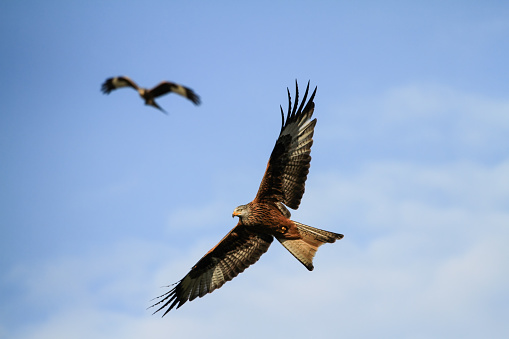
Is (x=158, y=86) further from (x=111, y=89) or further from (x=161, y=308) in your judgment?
(x=161, y=308)


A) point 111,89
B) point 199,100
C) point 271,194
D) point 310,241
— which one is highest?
point 271,194

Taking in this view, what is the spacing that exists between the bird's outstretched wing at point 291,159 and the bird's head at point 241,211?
0.29 m

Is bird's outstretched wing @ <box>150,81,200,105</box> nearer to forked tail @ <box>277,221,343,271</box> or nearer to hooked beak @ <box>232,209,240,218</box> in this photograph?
hooked beak @ <box>232,209,240,218</box>

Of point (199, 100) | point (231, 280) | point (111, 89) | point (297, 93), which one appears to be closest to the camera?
point (199, 100)

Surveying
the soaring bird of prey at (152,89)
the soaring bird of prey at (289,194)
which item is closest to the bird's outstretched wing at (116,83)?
the soaring bird of prey at (152,89)

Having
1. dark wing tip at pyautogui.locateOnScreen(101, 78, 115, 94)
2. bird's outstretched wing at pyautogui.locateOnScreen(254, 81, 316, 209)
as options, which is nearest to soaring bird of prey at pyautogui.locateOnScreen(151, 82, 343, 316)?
bird's outstretched wing at pyautogui.locateOnScreen(254, 81, 316, 209)

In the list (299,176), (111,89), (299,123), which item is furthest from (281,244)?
(111,89)

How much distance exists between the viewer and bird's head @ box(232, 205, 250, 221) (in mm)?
10531

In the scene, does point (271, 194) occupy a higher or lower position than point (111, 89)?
higher

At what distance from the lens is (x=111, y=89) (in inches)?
231

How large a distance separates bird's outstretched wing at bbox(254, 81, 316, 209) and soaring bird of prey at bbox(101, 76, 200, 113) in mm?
5097

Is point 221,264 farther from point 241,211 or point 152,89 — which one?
point 152,89

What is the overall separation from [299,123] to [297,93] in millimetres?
579

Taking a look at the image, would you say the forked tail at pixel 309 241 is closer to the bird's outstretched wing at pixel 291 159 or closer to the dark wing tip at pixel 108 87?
the bird's outstretched wing at pixel 291 159
